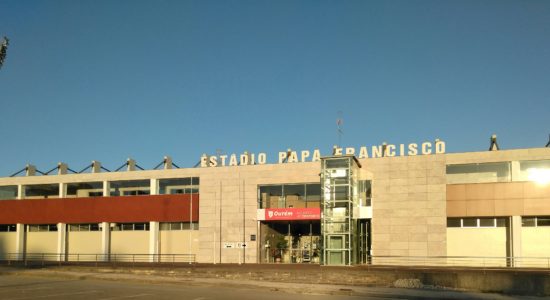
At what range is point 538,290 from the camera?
102 feet

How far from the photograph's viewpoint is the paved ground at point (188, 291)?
91.2ft

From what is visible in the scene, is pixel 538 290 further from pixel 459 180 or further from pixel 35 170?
pixel 35 170

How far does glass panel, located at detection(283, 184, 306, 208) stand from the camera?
53.8m

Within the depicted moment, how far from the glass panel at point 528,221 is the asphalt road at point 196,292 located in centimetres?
1973

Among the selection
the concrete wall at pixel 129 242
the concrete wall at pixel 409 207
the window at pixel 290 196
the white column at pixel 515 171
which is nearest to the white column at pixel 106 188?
the concrete wall at pixel 129 242

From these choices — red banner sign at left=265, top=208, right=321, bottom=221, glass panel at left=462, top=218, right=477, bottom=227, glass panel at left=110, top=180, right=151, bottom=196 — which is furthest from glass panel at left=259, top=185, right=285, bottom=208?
glass panel at left=462, top=218, right=477, bottom=227

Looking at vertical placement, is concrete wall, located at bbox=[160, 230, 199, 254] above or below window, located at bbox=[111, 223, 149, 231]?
below

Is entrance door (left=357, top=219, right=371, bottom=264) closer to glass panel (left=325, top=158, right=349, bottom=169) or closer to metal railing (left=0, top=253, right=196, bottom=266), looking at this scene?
glass panel (left=325, top=158, right=349, bottom=169)

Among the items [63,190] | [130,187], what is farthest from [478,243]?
[63,190]

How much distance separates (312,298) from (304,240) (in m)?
28.1

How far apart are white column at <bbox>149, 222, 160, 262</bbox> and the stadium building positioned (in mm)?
107

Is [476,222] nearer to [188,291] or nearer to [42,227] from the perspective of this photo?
[188,291]

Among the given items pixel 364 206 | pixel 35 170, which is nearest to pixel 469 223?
pixel 364 206

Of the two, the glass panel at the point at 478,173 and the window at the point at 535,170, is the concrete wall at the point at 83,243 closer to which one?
the glass panel at the point at 478,173
